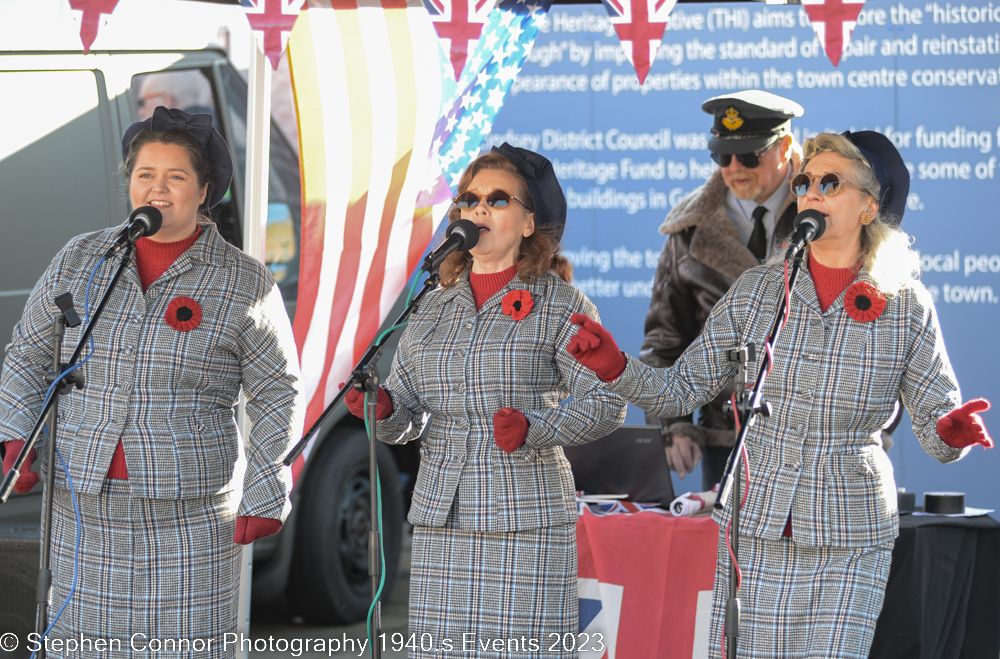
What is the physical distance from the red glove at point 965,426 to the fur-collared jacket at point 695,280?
1468 millimetres

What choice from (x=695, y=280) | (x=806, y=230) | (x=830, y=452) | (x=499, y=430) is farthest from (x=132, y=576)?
(x=695, y=280)

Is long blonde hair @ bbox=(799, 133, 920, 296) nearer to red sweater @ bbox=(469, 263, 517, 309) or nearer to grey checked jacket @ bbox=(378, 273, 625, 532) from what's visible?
grey checked jacket @ bbox=(378, 273, 625, 532)

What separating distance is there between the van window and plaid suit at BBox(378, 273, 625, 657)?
2.27 metres

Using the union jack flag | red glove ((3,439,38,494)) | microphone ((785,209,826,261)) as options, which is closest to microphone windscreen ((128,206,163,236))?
red glove ((3,439,38,494))

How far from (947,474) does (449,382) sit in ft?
9.92

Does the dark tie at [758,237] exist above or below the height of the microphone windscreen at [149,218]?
above

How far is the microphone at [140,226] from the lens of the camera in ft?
12.7

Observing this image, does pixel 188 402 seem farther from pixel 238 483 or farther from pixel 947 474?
pixel 947 474

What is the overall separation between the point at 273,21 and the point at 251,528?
1561mm

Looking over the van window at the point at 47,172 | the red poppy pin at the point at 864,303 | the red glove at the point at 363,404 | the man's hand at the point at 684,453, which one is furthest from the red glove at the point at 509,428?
the van window at the point at 47,172

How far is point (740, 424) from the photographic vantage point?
3.58 m

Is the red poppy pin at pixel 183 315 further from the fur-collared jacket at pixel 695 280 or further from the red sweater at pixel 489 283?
the fur-collared jacket at pixel 695 280

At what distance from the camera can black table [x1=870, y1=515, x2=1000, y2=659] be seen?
183 inches

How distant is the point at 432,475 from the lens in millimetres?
4066
